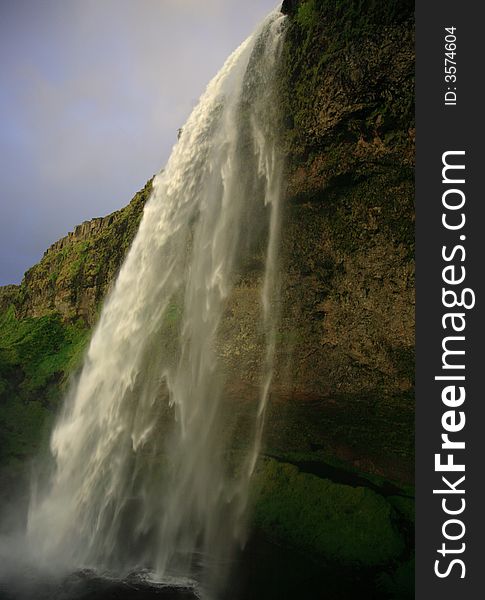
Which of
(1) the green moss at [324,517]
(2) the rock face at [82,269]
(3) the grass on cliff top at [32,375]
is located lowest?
(1) the green moss at [324,517]

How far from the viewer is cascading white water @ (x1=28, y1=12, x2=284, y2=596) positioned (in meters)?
10.5

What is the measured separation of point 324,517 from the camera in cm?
920

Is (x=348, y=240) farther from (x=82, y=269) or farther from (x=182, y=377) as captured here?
(x=82, y=269)

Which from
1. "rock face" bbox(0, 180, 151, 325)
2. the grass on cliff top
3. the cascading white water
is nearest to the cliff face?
the cascading white water

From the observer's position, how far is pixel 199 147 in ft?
42.1

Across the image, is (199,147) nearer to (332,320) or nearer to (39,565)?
(332,320)

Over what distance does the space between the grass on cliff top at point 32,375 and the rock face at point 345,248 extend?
28.9ft

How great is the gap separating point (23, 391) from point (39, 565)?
369 inches

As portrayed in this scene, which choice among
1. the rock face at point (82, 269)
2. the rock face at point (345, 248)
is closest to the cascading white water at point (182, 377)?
the rock face at point (345, 248)

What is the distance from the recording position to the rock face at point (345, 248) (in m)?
8.73

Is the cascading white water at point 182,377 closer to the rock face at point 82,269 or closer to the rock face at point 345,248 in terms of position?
the rock face at point 345,248

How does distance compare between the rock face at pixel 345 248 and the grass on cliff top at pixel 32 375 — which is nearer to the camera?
the rock face at pixel 345 248

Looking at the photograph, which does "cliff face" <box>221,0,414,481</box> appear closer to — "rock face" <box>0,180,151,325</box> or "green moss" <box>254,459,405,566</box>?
"green moss" <box>254,459,405,566</box>

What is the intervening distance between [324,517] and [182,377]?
4.78 metres
